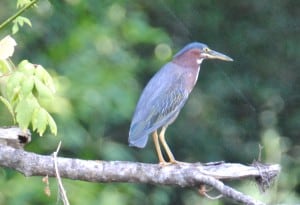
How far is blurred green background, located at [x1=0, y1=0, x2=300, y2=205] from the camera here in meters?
7.06

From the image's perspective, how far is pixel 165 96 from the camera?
194 inches

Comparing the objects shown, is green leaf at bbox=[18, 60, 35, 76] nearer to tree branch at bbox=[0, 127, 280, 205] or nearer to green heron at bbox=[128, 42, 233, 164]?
tree branch at bbox=[0, 127, 280, 205]

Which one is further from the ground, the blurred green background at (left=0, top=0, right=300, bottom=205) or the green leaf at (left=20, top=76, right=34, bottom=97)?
the blurred green background at (left=0, top=0, right=300, bottom=205)

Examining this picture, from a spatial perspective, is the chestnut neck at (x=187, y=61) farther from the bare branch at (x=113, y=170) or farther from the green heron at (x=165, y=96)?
the bare branch at (x=113, y=170)

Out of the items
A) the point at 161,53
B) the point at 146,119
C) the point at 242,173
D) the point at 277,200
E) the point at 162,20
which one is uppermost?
the point at 162,20

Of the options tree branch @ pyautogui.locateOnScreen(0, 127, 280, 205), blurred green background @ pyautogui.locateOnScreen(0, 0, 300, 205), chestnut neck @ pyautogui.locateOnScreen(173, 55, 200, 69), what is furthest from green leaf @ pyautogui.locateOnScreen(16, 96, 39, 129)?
blurred green background @ pyautogui.locateOnScreen(0, 0, 300, 205)

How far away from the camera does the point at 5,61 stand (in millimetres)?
4211

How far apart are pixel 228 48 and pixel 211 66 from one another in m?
0.27

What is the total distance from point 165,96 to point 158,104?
0.05 m

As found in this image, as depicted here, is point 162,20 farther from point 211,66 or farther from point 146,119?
point 146,119

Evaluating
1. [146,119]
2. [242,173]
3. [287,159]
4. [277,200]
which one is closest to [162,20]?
[287,159]

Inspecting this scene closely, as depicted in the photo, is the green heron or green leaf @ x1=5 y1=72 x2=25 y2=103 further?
the green heron

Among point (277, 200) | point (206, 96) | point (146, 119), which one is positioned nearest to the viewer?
point (146, 119)

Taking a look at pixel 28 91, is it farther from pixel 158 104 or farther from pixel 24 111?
pixel 158 104
